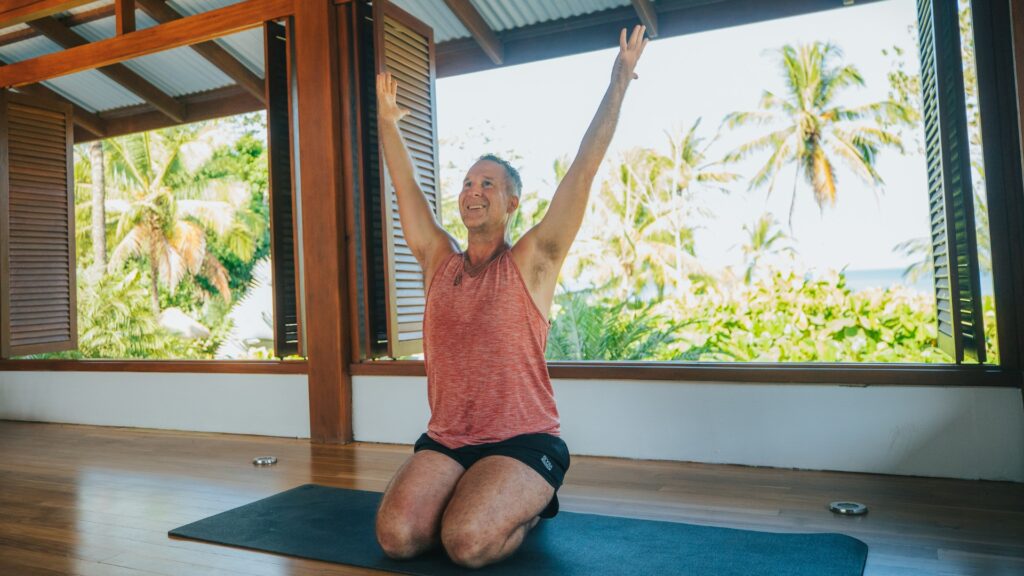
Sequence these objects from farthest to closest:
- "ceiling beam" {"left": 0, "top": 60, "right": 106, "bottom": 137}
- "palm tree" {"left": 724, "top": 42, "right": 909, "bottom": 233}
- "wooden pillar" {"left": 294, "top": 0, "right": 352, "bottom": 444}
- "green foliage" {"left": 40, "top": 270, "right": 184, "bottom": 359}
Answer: "palm tree" {"left": 724, "top": 42, "right": 909, "bottom": 233}
"green foliage" {"left": 40, "top": 270, "right": 184, "bottom": 359}
"ceiling beam" {"left": 0, "top": 60, "right": 106, "bottom": 137}
"wooden pillar" {"left": 294, "top": 0, "right": 352, "bottom": 444}

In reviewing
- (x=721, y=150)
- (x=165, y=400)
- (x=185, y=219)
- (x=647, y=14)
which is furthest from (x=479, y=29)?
(x=721, y=150)

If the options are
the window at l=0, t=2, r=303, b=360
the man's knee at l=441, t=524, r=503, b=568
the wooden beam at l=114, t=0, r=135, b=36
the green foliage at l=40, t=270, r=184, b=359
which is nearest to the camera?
the man's knee at l=441, t=524, r=503, b=568

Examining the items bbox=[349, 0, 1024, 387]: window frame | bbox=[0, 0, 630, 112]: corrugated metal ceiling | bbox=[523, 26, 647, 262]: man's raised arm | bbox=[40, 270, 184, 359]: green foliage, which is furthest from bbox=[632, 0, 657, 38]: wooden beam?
bbox=[40, 270, 184, 359]: green foliage

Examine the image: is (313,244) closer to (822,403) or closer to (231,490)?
(231,490)

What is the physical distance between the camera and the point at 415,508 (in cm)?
201

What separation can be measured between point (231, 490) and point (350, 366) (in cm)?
107

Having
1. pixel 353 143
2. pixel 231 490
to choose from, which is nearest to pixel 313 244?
pixel 353 143

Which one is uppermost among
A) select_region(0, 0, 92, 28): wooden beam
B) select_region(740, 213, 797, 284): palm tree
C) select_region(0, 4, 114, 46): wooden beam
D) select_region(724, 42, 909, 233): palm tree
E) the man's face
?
select_region(724, 42, 909, 233): palm tree

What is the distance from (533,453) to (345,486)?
1.19 meters

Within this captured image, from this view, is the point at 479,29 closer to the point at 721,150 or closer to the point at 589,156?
the point at 589,156

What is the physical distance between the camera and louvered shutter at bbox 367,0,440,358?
3.68 m

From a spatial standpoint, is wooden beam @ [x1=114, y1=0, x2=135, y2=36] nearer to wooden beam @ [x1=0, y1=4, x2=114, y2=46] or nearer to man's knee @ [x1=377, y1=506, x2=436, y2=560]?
wooden beam @ [x1=0, y1=4, x2=114, y2=46]

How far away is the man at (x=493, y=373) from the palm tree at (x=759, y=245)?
1748 cm

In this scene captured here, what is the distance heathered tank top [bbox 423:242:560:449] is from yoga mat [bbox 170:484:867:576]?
34 centimetres
